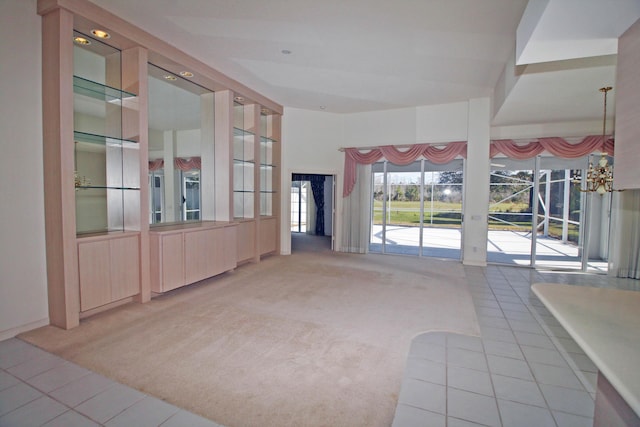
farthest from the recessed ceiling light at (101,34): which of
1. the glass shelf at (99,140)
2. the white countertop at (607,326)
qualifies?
the white countertop at (607,326)

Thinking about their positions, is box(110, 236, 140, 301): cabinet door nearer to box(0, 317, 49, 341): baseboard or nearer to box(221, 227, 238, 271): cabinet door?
box(0, 317, 49, 341): baseboard

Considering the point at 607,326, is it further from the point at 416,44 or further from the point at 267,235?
the point at 267,235

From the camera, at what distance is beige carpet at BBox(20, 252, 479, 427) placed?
2.09 meters

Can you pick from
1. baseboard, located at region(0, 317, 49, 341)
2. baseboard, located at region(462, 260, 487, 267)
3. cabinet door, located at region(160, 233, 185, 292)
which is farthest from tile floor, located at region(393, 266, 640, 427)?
baseboard, located at region(0, 317, 49, 341)

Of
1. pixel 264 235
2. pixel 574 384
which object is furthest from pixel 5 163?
pixel 574 384

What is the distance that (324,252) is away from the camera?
755 cm

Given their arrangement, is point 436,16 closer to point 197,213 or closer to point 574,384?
point 574,384

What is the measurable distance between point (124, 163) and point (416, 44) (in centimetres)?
393

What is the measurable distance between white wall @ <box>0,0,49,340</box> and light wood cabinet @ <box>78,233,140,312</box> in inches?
15.0

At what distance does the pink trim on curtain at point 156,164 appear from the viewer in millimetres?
4095

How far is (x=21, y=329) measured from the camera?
118 inches

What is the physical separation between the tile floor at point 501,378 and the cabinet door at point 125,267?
3232 millimetres

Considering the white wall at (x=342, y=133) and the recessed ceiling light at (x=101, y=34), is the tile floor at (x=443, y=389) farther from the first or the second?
the white wall at (x=342, y=133)

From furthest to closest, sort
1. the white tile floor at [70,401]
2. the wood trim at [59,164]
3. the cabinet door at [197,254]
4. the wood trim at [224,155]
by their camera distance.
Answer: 1. the wood trim at [224,155]
2. the cabinet door at [197,254]
3. the wood trim at [59,164]
4. the white tile floor at [70,401]
